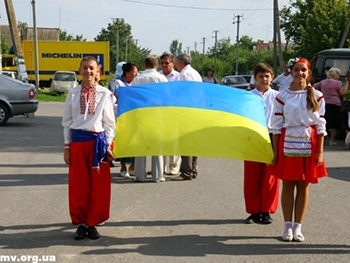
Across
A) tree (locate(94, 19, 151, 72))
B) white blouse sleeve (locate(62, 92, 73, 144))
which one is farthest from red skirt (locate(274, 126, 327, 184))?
tree (locate(94, 19, 151, 72))

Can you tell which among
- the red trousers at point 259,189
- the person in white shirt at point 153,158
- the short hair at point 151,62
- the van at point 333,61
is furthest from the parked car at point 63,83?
the red trousers at point 259,189

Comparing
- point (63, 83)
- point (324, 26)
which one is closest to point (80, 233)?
point (63, 83)

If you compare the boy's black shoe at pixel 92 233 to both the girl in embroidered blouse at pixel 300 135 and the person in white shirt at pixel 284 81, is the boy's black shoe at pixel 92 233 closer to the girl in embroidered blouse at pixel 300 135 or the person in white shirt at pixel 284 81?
the girl in embroidered blouse at pixel 300 135

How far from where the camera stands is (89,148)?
6.90 m

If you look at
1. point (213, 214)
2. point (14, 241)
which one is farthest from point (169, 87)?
point (14, 241)

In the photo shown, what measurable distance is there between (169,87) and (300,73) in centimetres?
149

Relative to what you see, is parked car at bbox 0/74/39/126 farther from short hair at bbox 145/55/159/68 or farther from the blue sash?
the blue sash

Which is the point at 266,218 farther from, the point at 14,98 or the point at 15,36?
the point at 15,36

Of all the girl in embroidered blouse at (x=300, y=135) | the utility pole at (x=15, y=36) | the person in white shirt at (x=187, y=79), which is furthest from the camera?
the utility pole at (x=15, y=36)

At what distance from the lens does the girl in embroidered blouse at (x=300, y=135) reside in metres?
6.76

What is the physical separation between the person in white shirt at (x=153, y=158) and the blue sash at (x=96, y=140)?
317 centimetres

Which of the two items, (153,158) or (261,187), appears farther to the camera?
(153,158)

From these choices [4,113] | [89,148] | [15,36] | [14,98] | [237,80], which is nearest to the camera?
[89,148]

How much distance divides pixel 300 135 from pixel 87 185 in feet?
7.46
